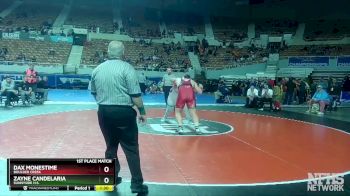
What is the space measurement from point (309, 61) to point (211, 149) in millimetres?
23576

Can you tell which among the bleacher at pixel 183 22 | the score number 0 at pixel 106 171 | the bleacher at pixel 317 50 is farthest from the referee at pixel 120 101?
the bleacher at pixel 183 22

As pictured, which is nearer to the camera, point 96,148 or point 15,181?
point 15,181

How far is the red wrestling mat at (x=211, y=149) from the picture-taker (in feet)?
18.3

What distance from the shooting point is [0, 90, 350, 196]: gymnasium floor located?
5.04 metres

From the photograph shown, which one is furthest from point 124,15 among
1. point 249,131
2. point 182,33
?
→ point 249,131

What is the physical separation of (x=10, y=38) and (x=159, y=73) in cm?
1056

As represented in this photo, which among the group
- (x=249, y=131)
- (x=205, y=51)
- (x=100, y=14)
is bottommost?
(x=249, y=131)

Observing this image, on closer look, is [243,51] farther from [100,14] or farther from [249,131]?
[249,131]

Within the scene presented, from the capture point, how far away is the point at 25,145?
7.09m

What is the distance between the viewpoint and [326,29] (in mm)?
33344

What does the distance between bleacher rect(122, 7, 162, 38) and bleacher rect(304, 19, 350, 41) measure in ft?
42.1

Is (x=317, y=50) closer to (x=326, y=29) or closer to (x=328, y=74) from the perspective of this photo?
(x=328, y=74)

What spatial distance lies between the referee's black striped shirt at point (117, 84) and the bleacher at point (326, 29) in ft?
100

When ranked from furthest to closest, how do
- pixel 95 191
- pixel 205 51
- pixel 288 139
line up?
pixel 205 51 < pixel 288 139 < pixel 95 191
